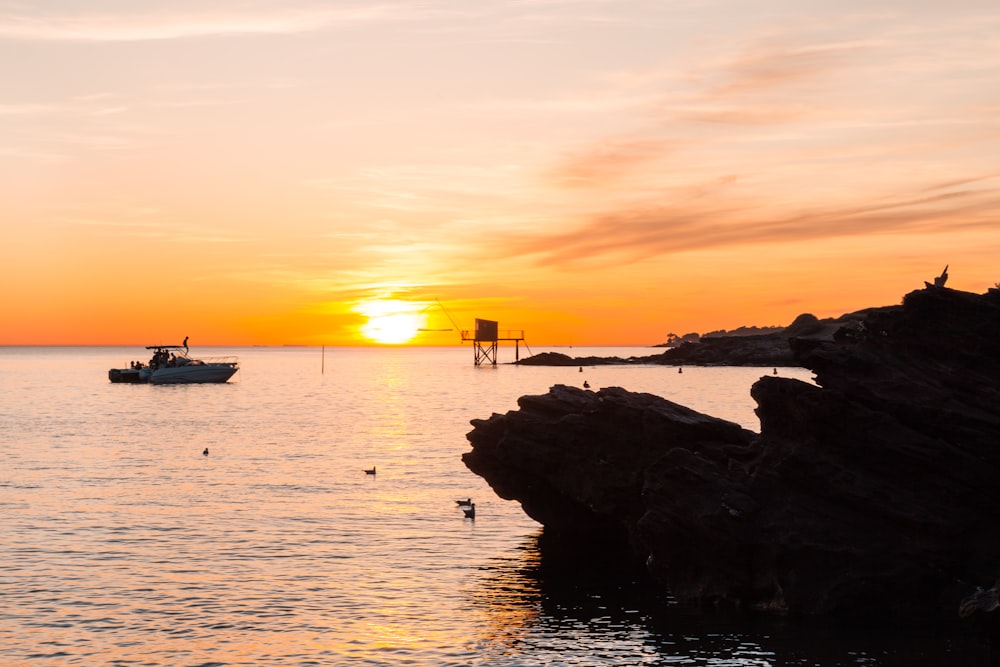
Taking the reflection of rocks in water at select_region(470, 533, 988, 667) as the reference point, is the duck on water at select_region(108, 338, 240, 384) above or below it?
above

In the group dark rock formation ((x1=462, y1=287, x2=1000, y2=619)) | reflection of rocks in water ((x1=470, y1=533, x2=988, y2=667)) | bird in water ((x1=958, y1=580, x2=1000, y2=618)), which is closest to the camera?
reflection of rocks in water ((x1=470, y1=533, x2=988, y2=667))

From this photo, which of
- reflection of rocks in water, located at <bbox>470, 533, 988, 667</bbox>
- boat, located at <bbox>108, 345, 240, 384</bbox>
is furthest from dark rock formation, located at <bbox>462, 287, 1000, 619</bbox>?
boat, located at <bbox>108, 345, 240, 384</bbox>

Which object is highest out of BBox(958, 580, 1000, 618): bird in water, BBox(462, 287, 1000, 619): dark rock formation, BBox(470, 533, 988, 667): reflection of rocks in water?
BBox(462, 287, 1000, 619): dark rock formation

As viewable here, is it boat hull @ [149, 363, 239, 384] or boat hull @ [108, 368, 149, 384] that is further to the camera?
boat hull @ [108, 368, 149, 384]

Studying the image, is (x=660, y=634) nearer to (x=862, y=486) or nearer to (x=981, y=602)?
(x=862, y=486)

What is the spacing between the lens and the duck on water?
586ft

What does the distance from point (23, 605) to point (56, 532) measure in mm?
13506

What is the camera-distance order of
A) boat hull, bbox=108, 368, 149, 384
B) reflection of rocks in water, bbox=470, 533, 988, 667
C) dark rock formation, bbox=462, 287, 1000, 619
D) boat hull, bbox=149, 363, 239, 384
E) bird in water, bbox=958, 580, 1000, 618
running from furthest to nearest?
boat hull, bbox=108, 368, 149, 384, boat hull, bbox=149, 363, 239, 384, dark rock formation, bbox=462, 287, 1000, 619, bird in water, bbox=958, 580, 1000, 618, reflection of rocks in water, bbox=470, 533, 988, 667

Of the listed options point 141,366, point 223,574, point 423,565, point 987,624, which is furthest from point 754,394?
point 141,366

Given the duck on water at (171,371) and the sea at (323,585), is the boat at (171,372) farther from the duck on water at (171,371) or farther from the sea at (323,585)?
the sea at (323,585)

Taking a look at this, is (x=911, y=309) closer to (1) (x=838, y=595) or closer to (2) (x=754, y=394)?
(2) (x=754, y=394)

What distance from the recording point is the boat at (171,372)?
17875 centimetres

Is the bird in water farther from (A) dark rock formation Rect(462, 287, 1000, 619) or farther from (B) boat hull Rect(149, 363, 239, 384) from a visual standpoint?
(B) boat hull Rect(149, 363, 239, 384)

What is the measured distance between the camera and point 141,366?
191625 mm
